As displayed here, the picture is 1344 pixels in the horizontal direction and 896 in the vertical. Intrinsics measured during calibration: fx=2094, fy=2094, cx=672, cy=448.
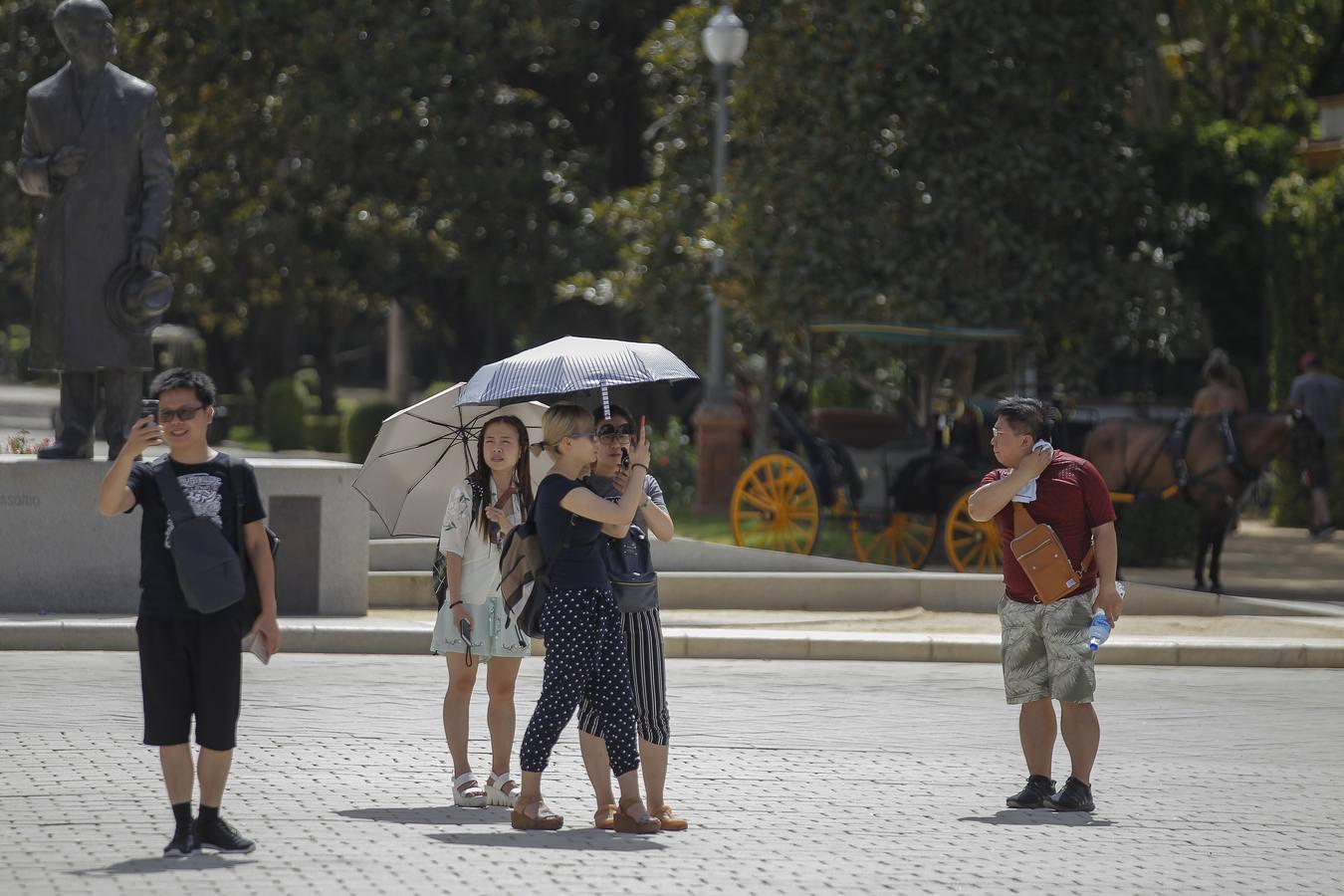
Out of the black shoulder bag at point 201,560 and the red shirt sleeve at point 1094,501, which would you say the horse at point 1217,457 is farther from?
the black shoulder bag at point 201,560

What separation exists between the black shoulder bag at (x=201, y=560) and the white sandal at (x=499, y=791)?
5.63ft

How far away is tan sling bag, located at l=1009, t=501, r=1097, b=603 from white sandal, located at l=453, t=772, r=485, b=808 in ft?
7.64

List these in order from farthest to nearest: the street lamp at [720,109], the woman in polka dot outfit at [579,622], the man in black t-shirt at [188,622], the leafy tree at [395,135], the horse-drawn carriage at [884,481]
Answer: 1. the leafy tree at [395,135]
2. the street lamp at [720,109]
3. the horse-drawn carriage at [884,481]
4. the woman in polka dot outfit at [579,622]
5. the man in black t-shirt at [188,622]

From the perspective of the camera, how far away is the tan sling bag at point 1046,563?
8250 mm

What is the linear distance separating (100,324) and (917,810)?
7499 mm

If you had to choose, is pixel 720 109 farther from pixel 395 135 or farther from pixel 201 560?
pixel 201 560

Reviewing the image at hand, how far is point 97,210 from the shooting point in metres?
13.5

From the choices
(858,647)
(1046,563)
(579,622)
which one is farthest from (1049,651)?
(858,647)

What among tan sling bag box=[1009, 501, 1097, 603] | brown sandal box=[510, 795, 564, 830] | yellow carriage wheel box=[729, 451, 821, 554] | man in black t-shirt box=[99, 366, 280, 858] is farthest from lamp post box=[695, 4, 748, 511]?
man in black t-shirt box=[99, 366, 280, 858]

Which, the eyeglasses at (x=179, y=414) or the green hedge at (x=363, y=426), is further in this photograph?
the green hedge at (x=363, y=426)

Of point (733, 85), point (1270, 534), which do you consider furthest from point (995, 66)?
point (1270, 534)

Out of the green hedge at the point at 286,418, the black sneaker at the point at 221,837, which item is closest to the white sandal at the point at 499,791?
the black sneaker at the point at 221,837

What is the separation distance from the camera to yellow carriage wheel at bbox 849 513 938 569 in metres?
19.0

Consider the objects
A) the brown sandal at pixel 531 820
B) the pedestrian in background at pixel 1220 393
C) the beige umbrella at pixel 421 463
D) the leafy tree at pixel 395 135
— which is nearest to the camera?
the brown sandal at pixel 531 820
